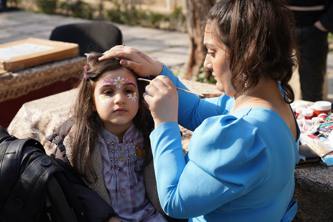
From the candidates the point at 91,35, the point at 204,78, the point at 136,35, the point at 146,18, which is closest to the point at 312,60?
the point at 204,78

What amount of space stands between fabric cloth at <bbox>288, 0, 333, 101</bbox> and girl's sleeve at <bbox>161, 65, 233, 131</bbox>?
5.58 ft

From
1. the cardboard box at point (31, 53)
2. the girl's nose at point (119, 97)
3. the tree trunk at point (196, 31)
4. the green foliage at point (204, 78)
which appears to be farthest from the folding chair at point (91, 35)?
the girl's nose at point (119, 97)

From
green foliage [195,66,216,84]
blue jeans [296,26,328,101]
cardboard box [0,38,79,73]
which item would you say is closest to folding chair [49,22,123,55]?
cardboard box [0,38,79,73]

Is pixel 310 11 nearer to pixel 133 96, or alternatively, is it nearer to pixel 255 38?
pixel 133 96

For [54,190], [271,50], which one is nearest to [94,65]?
[54,190]

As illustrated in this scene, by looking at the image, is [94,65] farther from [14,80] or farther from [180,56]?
[180,56]

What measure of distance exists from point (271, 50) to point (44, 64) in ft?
6.81

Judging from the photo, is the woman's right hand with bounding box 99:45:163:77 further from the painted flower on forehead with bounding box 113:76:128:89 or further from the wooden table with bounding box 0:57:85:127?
the wooden table with bounding box 0:57:85:127

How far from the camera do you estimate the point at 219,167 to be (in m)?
1.31

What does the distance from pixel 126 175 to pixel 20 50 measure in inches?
63.0

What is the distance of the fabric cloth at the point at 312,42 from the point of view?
360 centimetres

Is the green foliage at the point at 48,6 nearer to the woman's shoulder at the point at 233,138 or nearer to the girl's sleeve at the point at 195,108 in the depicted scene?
the girl's sleeve at the point at 195,108

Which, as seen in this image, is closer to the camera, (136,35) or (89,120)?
(89,120)

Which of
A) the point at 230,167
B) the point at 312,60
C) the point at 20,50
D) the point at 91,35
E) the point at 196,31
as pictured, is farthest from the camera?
the point at 196,31
